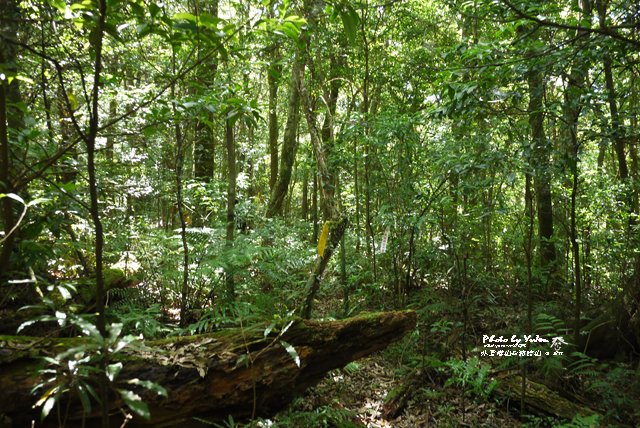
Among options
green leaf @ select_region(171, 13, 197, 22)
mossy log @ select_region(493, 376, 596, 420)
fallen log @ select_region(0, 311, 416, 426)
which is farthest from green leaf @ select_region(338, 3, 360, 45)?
mossy log @ select_region(493, 376, 596, 420)

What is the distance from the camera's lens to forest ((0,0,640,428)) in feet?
7.86

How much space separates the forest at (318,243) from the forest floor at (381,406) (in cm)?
3

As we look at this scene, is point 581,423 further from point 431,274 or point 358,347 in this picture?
point 431,274

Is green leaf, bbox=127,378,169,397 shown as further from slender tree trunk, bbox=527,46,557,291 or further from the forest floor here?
slender tree trunk, bbox=527,46,557,291

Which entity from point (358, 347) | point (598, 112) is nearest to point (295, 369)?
point (358, 347)

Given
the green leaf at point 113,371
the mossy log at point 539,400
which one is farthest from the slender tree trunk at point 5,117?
the mossy log at point 539,400

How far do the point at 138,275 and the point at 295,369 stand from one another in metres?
3.50

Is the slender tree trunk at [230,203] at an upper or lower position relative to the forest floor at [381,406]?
upper

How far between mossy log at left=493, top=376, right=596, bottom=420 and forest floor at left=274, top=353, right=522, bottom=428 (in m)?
0.19

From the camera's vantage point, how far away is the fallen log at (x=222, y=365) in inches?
106

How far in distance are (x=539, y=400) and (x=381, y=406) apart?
5.54 ft

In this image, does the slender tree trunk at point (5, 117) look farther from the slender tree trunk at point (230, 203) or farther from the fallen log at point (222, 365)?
the slender tree trunk at point (230, 203)

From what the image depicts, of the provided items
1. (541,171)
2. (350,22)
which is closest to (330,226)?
(541,171)

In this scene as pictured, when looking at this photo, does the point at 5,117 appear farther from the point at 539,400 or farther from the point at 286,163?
the point at 286,163
